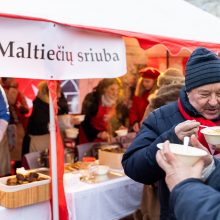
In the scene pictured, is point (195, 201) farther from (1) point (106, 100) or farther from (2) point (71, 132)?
(1) point (106, 100)

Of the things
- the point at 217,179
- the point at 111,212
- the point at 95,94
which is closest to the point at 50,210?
the point at 111,212

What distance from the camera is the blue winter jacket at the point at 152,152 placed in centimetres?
154

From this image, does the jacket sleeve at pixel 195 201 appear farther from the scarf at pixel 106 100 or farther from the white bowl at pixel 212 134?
the scarf at pixel 106 100

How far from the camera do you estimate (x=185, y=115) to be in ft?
5.48

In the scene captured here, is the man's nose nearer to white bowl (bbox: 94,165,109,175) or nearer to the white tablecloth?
the white tablecloth

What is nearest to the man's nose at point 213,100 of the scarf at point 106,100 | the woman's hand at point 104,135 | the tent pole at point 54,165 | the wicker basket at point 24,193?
the tent pole at point 54,165

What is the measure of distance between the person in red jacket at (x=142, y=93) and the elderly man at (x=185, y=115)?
115 inches

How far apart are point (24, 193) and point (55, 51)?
0.98 meters

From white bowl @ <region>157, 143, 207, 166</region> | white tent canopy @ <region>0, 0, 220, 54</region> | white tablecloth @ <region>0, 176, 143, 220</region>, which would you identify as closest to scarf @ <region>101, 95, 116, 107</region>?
white tent canopy @ <region>0, 0, 220, 54</region>

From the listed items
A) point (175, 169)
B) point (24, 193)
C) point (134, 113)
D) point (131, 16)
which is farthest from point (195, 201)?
point (134, 113)

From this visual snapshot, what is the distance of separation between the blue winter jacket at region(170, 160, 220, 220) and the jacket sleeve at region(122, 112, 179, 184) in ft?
1.61

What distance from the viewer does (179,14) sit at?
149 inches

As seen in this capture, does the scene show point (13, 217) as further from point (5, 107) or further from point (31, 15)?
point (31, 15)

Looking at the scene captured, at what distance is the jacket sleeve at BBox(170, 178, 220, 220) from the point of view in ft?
2.97
